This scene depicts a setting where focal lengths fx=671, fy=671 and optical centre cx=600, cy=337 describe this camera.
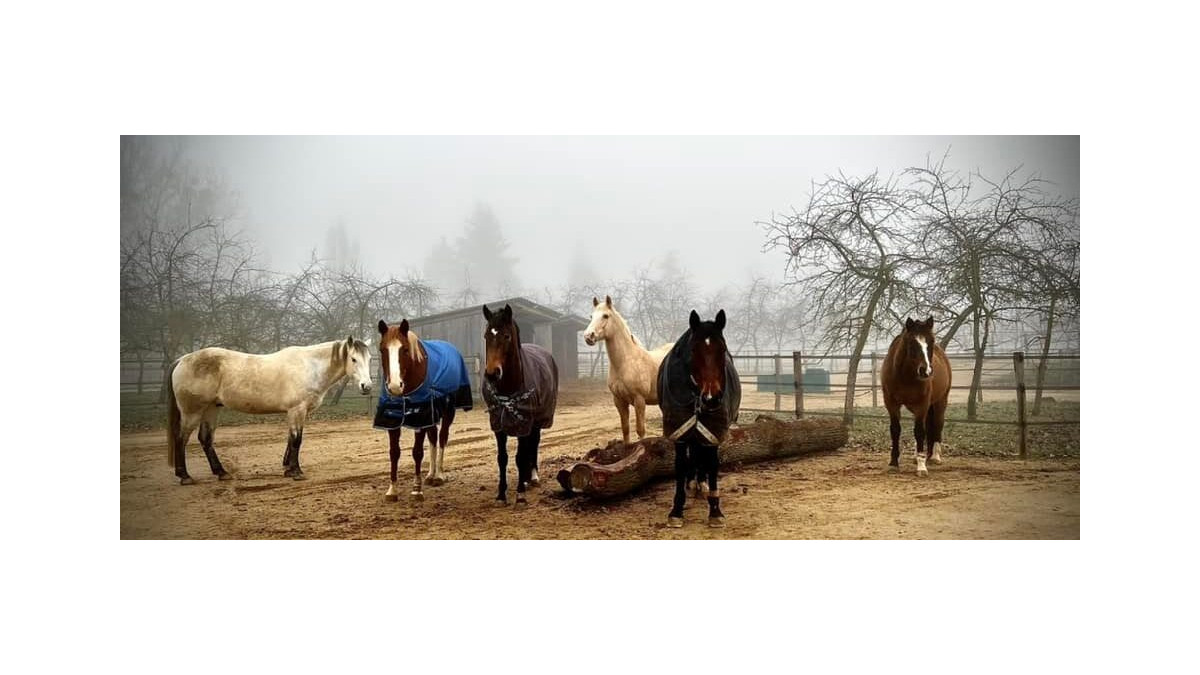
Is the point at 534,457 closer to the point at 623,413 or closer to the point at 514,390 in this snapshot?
the point at 514,390

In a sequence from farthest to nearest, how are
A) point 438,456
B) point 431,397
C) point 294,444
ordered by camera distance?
1. point 294,444
2. point 438,456
3. point 431,397

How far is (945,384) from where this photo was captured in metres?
5.93

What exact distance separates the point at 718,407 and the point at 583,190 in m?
3.18

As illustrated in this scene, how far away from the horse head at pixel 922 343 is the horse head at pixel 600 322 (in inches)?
97.6

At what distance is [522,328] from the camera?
27.0 feet

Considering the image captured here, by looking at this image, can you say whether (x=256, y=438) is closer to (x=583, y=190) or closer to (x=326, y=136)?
(x=326, y=136)

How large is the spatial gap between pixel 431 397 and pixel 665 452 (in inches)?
72.4

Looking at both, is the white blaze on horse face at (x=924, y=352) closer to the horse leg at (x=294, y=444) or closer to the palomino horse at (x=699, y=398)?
the palomino horse at (x=699, y=398)

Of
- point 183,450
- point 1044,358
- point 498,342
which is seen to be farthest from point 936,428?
point 183,450

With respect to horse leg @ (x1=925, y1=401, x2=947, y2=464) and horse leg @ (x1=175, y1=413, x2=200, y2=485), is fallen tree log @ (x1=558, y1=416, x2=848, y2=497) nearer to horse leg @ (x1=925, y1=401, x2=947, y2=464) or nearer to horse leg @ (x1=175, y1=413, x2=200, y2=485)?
horse leg @ (x1=925, y1=401, x2=947, y2=464)

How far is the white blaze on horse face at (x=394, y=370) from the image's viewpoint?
4602mm

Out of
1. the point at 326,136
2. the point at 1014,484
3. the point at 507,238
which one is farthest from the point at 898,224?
the point at 326,136

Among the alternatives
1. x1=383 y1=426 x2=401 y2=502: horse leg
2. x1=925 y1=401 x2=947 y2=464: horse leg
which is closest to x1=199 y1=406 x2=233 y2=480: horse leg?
x1=383 y1=426 x2=401 y2=502: horse leg
